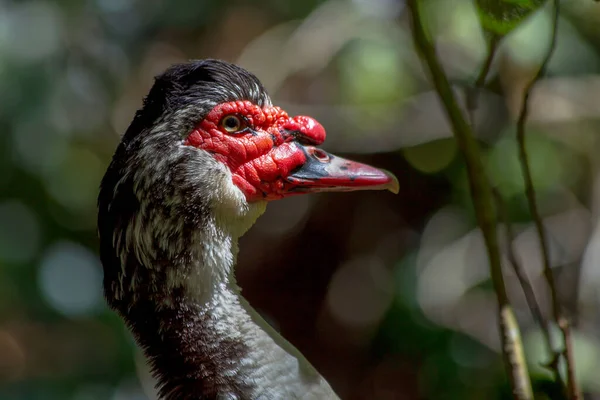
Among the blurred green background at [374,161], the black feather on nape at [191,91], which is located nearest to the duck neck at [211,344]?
the black feather on nape at [191,91]

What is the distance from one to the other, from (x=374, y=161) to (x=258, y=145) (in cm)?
343

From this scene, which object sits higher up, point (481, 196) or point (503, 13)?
point (503, 13)

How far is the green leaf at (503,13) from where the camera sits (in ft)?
5.60

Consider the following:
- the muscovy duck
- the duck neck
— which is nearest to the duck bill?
the muscovy duck

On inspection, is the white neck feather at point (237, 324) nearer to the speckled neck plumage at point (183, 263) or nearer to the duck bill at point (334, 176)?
the speckled neck plumage at point (183, 263)

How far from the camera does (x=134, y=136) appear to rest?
2201 millimetres

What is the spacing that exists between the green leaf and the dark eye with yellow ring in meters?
0.85

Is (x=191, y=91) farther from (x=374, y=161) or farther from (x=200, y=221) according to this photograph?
(x=374, y=161)

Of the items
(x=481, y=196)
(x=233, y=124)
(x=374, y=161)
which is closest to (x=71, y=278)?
(x=374, y=161)

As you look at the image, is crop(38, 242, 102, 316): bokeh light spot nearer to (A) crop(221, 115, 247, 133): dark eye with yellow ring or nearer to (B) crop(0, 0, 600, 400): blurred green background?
(B) crop(0, 0, 600, 400): blurred green background

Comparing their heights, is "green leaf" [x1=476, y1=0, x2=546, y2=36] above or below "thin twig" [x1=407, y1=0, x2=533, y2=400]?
above

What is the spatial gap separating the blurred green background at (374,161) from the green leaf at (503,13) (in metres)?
2.31

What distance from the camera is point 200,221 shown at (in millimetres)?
2207

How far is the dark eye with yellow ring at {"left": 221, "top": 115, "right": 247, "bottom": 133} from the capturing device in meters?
2.33
